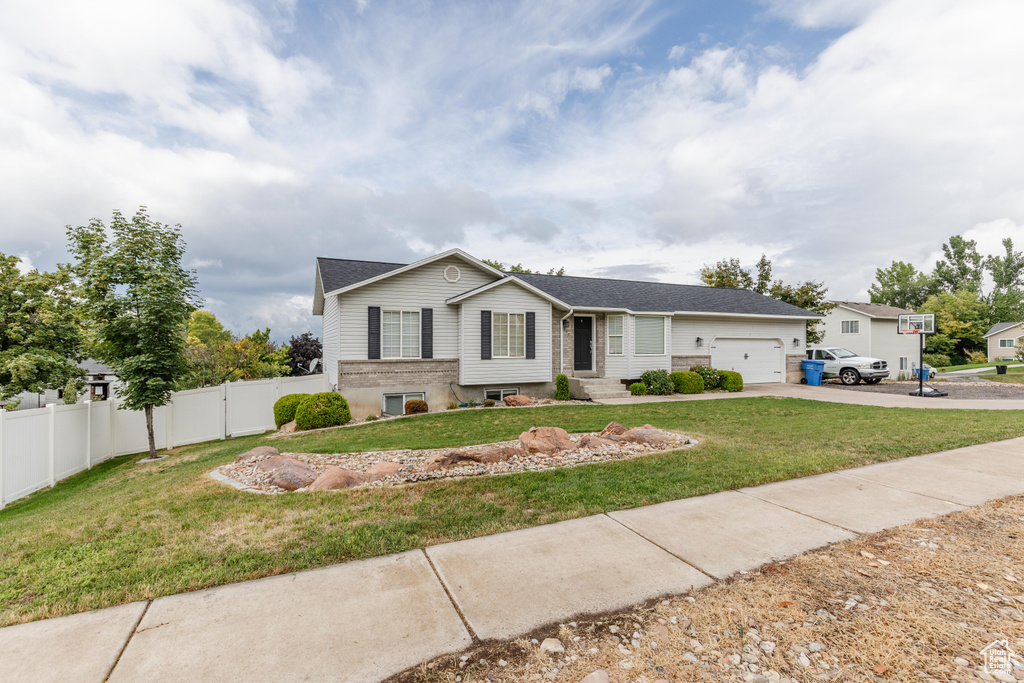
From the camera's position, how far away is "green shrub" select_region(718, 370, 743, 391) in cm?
1691

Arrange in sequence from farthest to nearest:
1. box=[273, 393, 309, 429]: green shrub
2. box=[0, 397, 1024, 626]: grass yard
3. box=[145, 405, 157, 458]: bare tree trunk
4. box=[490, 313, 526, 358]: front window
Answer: box=[490, 313, 526, 358]: front window < box=[273, 393, 309, 429]: green shrub < box=[145, 405, 157, 458]: bare tree trunk < box=[0, 397, 1024, 626]: grass yard

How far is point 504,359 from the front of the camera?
46.8ft

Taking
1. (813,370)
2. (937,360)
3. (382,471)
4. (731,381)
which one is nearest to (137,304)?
(382,471)

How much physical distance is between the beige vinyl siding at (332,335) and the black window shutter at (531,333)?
6107 mm

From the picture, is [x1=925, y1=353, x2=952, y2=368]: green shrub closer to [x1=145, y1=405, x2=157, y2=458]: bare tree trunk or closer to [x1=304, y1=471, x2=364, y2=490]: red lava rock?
[x1=304, y1=471, x2=364, y2=490]: red lava rock

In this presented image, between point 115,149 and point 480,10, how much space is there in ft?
33.3

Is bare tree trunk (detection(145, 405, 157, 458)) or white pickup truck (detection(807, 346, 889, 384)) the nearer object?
bare tree trunk (detection(145, 405, 157, 458))

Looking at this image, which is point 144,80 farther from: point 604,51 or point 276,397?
point 604,51

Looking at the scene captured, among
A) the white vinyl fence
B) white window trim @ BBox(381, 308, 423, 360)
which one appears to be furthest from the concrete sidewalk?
white window trim @ BBox(381, 308, 423, 360)

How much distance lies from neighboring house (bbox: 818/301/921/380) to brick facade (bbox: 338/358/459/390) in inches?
968

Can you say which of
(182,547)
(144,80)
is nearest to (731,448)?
(182,547)

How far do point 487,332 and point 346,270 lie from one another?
5.27 m

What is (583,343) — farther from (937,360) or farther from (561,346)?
(937,360)

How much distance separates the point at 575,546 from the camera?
3500mm
